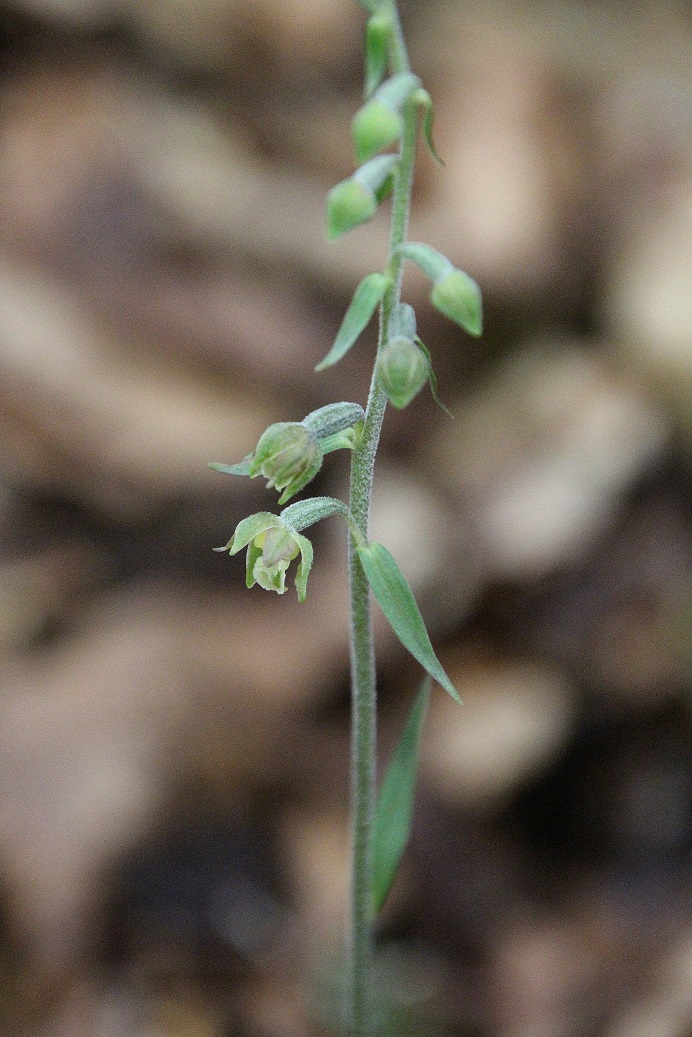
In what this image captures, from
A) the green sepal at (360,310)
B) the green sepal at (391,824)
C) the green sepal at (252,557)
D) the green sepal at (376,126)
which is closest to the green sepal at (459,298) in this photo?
the green sepal at (360,310)

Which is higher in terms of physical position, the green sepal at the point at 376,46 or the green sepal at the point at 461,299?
the green sepal at the point at 376,46

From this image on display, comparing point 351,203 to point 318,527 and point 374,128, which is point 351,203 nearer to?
point 374,128

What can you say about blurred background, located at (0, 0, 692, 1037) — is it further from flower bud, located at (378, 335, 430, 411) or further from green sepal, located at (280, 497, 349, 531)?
flower bud, located at (378, 335, 430, 411)

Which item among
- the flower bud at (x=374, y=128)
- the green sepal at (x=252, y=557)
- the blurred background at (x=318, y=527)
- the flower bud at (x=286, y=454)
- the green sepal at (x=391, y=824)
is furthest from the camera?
the blurred background at (x=318, y=527)

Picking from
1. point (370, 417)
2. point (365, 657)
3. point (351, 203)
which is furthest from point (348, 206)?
point (365, 657)

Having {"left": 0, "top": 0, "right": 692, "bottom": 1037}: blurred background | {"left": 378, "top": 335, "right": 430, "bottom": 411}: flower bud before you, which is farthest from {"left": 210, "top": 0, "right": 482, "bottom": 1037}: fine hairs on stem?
{"left": 0, "top": 0, "right": 692, "bottom": 1037}: blurred background

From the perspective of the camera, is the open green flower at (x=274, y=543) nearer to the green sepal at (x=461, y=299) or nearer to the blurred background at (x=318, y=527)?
the green sepal at (x=461, y=299)
